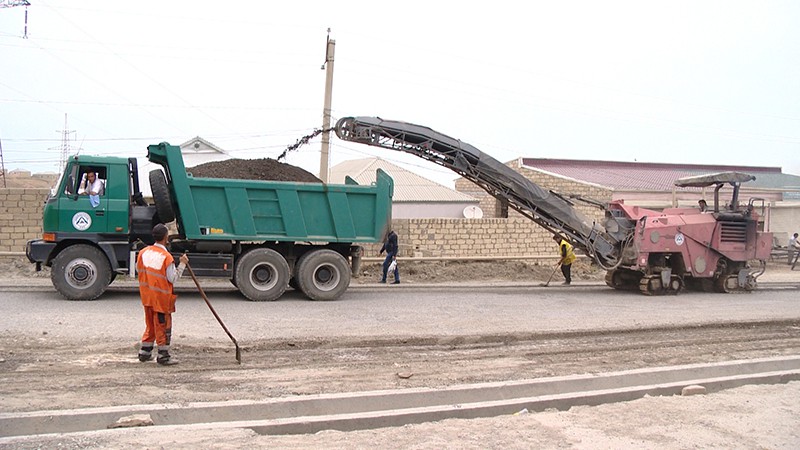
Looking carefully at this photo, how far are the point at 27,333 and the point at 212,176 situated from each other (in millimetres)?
5608

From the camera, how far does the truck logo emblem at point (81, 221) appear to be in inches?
498

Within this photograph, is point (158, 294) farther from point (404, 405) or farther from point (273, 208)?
point (273, 208)

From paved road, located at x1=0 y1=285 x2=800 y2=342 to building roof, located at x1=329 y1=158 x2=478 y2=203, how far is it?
1754 centimetres

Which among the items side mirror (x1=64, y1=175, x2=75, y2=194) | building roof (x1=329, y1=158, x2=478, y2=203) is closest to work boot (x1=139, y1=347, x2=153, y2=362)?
side mirror (x1=64, y1=175, x2=75, y2=194)

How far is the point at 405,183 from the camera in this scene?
119ft

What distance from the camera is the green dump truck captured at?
12648 millimetres

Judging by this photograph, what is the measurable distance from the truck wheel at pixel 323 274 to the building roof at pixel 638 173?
855 inches

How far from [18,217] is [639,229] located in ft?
49.4

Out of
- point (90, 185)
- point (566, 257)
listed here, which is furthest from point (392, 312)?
point (566, 257)

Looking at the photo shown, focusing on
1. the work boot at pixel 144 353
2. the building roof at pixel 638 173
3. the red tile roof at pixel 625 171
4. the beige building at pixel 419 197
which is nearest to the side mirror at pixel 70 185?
the work boot at pixel 144 353

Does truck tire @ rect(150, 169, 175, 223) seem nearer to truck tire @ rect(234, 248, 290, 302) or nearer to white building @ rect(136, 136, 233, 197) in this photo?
truck tire @ rect(234, 248, 290, 302)

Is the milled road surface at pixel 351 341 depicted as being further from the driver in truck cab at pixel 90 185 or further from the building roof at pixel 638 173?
the building roof at pixel 638 173

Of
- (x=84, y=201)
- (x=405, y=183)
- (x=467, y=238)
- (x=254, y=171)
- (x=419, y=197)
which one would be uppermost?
(x=405, y=183)

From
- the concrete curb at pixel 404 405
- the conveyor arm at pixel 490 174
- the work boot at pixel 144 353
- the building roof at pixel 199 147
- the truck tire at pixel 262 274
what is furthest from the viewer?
the building roof at pixel 199 147
